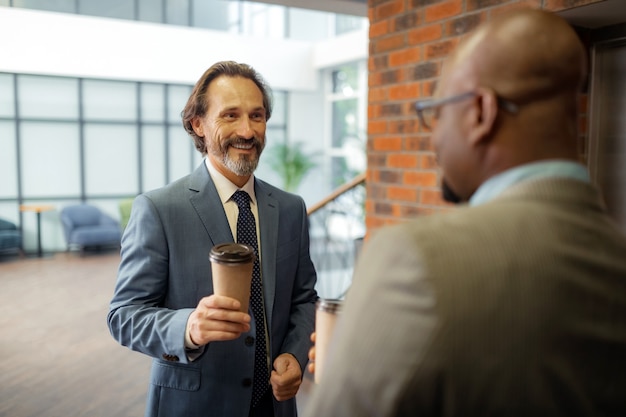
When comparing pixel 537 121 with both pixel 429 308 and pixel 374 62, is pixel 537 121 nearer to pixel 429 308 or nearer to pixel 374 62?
pixel 429 308

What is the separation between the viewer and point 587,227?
2.14ft

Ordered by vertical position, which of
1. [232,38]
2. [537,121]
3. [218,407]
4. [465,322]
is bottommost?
[218,407]

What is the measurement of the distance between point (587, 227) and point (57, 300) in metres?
7.45

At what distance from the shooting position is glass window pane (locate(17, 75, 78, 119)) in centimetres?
973

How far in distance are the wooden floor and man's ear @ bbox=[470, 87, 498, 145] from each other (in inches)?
140

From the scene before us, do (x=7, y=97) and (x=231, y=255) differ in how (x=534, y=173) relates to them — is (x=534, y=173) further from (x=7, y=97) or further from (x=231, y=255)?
(x=7, y=97)

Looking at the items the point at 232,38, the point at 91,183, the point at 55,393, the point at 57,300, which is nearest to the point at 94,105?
the point at 91,183

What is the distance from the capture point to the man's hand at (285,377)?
1.53 meters

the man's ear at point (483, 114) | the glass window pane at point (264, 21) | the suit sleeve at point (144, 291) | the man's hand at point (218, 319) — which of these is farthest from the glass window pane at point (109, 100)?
the man's ear at point (483, 114)

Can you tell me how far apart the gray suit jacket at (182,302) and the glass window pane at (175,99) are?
32.5 feet

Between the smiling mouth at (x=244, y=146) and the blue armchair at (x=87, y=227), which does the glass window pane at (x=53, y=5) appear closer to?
the blue armchair at (x=87, y=227)

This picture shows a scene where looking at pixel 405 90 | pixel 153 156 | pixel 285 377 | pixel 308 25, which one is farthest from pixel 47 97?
pixel 285 377

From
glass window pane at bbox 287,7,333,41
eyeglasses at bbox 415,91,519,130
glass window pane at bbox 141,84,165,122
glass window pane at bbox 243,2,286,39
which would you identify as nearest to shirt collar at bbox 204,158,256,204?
eyeglasses at bbox 415,91,519,130

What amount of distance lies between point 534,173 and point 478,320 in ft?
0.72
